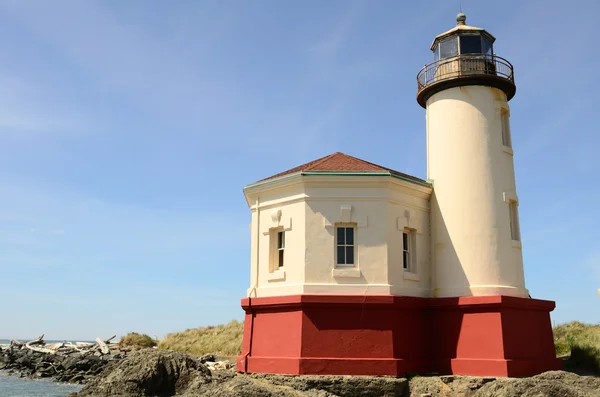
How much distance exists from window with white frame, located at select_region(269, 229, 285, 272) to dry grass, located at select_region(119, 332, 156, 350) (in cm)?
2476

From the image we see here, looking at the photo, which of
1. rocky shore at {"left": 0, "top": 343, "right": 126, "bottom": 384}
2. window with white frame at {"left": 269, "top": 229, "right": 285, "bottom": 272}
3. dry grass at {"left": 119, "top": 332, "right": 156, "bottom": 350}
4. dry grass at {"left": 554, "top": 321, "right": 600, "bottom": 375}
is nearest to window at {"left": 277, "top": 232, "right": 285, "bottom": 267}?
window with white frame at {"left": 269, "top": 229, "right": 285, "bottom": 272}

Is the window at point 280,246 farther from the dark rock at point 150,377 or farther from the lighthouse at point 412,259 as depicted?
the dark rock at point 150,377

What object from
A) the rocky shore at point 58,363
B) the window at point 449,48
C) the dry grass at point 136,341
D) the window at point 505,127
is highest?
the window at point 449,48

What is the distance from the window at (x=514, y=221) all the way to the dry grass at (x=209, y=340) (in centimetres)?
1749

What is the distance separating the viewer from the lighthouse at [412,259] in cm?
1509

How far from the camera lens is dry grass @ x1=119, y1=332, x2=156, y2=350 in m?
38.6

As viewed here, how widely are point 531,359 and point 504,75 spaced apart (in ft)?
28.6

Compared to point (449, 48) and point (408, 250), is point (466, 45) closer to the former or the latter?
point (449, 48)

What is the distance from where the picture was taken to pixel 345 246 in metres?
16.0

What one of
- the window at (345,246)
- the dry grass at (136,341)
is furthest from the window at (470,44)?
the dry grass at (136,341)

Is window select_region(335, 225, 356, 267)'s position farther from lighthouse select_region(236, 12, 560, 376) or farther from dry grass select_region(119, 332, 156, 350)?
dry grass select_region(119, 332, 156, 350)

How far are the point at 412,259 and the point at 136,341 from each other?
91.4ft

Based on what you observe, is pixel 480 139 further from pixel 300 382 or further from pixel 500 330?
pixel 300 382

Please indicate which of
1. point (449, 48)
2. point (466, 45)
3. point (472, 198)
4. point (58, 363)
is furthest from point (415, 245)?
point (58, 363)
